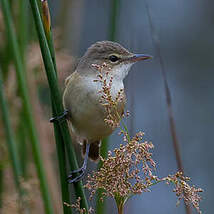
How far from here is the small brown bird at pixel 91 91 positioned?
2.01 meters

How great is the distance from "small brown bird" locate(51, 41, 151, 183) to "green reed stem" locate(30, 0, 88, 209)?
43 centimetres

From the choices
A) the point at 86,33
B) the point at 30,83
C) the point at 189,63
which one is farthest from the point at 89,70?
the point at 189,63

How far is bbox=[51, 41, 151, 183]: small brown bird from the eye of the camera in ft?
6.59

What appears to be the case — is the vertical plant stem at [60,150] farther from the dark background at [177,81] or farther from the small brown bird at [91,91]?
the dark background at [177,81]

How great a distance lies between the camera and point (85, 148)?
247cm

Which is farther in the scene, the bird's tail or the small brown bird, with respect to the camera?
the bird's tail

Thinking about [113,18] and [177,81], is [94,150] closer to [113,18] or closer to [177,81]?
[113,18]

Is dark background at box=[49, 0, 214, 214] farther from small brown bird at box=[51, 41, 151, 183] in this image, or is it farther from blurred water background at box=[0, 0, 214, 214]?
small brown bird at box=[51, 41, 151, 183]

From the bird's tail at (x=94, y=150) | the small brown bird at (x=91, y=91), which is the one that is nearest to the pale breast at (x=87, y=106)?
the small brown bird at (x=91, y=91)

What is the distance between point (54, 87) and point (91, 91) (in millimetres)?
602

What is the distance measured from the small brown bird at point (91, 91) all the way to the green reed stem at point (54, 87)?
43cm

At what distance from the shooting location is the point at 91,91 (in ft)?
6.61

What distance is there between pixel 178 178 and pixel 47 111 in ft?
4.87

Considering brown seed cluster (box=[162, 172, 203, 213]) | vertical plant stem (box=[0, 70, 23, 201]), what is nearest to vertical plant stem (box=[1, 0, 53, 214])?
vertical plant stem (box=[0, 70, 23, 201])
